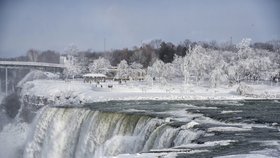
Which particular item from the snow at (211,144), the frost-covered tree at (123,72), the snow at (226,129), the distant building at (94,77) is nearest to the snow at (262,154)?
the snow at (211,144)

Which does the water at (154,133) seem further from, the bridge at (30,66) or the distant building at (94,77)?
the bridge at (30,66)

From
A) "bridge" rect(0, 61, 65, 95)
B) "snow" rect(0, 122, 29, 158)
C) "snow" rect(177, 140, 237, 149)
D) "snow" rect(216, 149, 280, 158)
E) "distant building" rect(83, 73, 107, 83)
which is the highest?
"bridge" rect(0, 61, 65, 95)

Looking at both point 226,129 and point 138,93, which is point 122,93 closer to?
point 138,93

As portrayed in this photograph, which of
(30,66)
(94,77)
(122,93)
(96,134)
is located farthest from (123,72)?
(96,134)

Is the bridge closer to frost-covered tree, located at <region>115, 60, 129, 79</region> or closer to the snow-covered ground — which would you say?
frost-covered tree, located at <region>115, 60, 129, 79</region>

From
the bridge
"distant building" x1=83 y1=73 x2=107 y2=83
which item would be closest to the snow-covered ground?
"distant building" x1=83 y1=73 x2=107 y2=83

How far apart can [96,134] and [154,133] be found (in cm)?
639

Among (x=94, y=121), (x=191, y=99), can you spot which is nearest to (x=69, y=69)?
(x=191, y=99)

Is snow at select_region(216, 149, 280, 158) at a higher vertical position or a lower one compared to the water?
higher

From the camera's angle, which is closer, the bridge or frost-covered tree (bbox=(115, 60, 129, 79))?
frost-covered tree (bbox=(115, 60, 129, 79))

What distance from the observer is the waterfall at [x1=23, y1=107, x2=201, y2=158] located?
23281 mm

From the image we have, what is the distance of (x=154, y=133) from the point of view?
23656 mm

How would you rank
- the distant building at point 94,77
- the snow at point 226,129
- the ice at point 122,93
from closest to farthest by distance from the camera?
the snow at point 226,129, the ice at point 122,93, the distant building at point 94,77

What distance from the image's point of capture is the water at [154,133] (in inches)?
787
